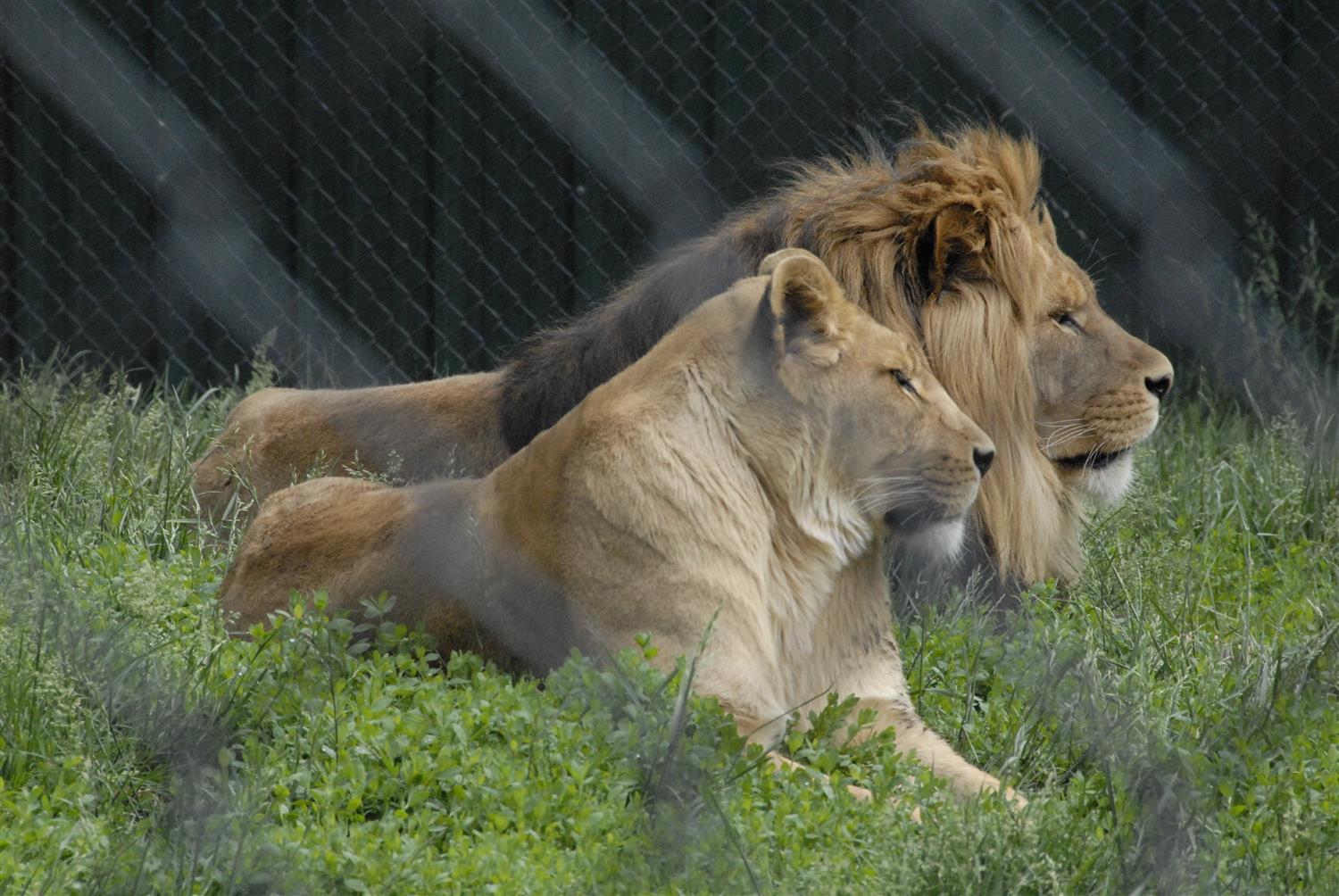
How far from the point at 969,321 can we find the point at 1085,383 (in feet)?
1.01

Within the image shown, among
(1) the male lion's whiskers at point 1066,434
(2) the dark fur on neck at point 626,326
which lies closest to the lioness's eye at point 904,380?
(2) the dark fur on neck at point 626,326

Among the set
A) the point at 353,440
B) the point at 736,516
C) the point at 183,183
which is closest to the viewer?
the point at 736,516

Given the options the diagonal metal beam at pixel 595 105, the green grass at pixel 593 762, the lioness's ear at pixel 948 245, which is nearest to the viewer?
the green grass at pixel 593 762

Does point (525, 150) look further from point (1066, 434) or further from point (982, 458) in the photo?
point (982, 458)

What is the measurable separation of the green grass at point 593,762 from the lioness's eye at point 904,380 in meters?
0.48

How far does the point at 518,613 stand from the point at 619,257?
317 cm

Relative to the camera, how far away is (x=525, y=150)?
5496 millimetres

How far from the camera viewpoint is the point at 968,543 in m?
3.22

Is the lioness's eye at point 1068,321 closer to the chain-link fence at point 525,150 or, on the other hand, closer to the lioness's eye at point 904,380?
the lioness's eye at point 904,380

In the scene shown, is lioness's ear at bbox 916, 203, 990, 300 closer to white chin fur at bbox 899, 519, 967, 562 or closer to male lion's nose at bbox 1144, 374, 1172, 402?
male lion's nose at bbox 1144, 374, 1172, 402

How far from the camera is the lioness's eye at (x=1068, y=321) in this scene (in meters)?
3.27

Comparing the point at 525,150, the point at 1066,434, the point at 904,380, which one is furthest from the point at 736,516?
the point at 525,150

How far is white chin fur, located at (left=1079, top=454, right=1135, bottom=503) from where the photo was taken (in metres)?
3.31

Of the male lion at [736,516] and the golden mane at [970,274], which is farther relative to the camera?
the golden mane at [970,274]
